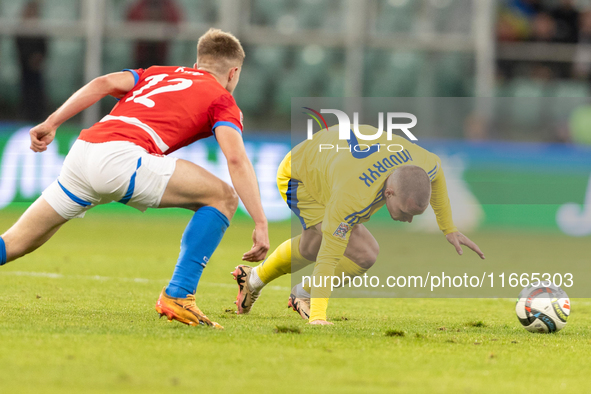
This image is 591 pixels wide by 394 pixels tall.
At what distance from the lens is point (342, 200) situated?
468 cm

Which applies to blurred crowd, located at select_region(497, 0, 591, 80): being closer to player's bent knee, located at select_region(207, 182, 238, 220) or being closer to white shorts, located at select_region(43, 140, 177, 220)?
player's bent knee, located at select_region(207, 182, 238, 220)

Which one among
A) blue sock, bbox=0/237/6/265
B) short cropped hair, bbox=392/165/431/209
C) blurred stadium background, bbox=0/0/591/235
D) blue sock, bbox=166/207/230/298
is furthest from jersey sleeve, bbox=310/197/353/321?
blurred stadium background, bbox=0/0/591/235

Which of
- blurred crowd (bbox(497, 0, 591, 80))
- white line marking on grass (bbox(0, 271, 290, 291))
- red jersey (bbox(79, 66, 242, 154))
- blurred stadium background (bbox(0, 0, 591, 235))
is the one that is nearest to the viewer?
red jersey (bbox(79, 66, 242, 154))

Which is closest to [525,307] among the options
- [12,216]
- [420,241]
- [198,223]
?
[198,223]

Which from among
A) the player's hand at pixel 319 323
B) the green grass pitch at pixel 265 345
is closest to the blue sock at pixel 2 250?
the green grass pitch at pixel 265 345

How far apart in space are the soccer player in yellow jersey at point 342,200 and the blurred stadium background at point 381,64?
7234 millimetres

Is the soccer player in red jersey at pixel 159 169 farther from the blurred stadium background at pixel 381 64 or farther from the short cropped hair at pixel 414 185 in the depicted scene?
the blurred stadium background at pixel 381 64

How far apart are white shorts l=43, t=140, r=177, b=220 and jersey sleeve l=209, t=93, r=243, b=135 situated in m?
0.34

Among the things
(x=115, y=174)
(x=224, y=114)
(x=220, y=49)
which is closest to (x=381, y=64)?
(x=220, y=49)

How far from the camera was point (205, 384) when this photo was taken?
3.15 m

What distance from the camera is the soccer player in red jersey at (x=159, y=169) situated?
169 inches

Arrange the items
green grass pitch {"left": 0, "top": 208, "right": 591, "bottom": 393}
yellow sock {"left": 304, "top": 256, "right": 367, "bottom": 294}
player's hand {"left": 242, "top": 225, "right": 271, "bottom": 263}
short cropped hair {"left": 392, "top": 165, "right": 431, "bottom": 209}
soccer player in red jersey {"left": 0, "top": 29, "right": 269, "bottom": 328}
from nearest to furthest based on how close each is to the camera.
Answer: green grass pitch {"left": 0, "top": 208, "right": 591, "bottom": 393} → player's hand {"left": 242, "top": 225, "right": 271, "bottom": 263} → soccer player in red jersey {"left": 0, "top": 29, "right": 269, "bottom": 328} → short cropped hair {"left": 392, "top": 165, "right": 431, "bottom": 209} → yellow sock {"left": 304, "top": 256, "right": 367, "bottom": 294}

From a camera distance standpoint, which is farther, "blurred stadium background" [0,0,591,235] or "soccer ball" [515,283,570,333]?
"blurred stadium background" [0,0,591,235]

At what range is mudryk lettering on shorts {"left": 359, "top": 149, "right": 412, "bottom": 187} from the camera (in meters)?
4.78
